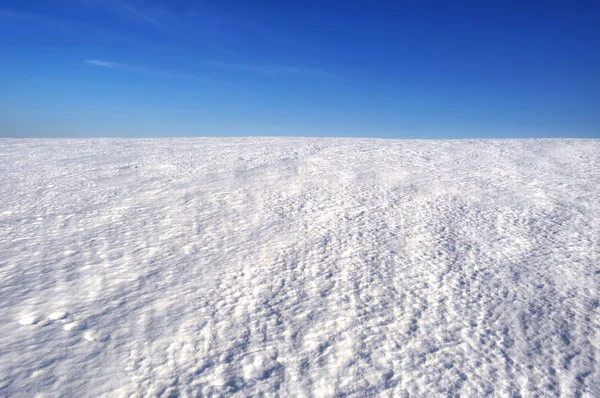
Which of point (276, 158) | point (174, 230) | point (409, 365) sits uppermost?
point (276, 158)

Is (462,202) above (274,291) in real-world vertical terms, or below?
above

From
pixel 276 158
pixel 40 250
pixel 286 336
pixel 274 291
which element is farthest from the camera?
pixel 276 158

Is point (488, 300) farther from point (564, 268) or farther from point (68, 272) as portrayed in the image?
point (68, 272)

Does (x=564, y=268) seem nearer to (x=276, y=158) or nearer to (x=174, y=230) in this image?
(x=174, y=230)

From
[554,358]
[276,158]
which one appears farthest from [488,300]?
[276,158]

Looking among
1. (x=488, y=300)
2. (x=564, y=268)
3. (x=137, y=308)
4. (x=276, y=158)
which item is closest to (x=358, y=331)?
(x=488, y=300)

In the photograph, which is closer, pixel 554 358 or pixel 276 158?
pixel 554 358

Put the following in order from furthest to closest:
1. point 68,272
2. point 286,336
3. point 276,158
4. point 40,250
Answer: point 276,158 → point 40,250 → point 68,272 → point 286,336
